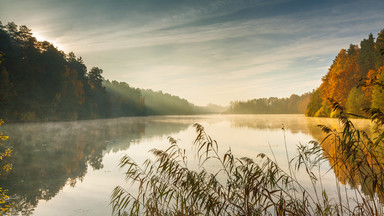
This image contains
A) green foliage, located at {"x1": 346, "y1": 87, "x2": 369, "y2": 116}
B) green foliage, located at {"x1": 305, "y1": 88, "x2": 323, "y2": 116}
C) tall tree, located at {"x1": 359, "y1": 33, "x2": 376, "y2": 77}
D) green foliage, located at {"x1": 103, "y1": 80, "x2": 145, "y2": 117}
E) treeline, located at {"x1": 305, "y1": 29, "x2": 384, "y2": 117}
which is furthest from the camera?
green foliage, located at {"x1": 103, "y1": 80, "x2": 145, "y2": 117}

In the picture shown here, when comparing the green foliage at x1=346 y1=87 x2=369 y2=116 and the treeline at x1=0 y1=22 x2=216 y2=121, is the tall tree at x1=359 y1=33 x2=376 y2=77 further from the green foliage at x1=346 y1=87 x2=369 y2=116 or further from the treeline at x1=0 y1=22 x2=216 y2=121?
the treeline at x1=0 y1=22 x2=216 y2=121

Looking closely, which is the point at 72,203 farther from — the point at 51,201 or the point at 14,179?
the point at 14,179

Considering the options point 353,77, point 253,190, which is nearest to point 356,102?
point 353,77

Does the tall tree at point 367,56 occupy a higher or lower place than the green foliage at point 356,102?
higher

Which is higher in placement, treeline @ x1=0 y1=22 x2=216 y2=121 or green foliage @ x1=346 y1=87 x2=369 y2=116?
treeline @ x1=0 y1=22 x2=216 y2=121

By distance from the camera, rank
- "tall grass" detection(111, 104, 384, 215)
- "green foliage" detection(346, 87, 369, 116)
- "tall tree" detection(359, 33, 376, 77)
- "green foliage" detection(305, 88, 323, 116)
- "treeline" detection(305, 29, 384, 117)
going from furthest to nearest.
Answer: "green foliage" detection(305, 88, 323, 116) < "tall tree" detection(359, 33, 376, 77) < "treeline" detection(305, 29, 384, 117) < "green foliage" detection(346, 87, 369, 116) < "tall grass" detection(111, 104, 384, 215)

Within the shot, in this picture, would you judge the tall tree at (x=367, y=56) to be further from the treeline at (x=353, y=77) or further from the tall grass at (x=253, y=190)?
the tall grass at (x=253, y=190)

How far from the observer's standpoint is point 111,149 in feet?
63.2

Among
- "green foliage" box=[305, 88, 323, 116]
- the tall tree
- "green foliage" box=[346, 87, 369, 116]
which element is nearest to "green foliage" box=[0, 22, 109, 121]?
"green foliage" box=[346, 87, 369, 116]

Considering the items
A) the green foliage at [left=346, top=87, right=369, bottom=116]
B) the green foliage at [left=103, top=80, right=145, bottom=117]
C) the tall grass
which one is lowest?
the tall grass

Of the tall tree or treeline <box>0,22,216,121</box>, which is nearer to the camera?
treeline <box>0,22,216,121</box>

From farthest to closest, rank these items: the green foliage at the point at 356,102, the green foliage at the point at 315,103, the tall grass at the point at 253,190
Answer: the green foliage at the point at 315,103 → the green foliage at the point at 356,102 → the tall grass at the point at 253,190

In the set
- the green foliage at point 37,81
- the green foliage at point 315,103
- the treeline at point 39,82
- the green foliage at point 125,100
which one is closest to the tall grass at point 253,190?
the treeline at point 39,82

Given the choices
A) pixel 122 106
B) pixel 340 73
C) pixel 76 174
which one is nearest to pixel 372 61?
pixel 340 73
